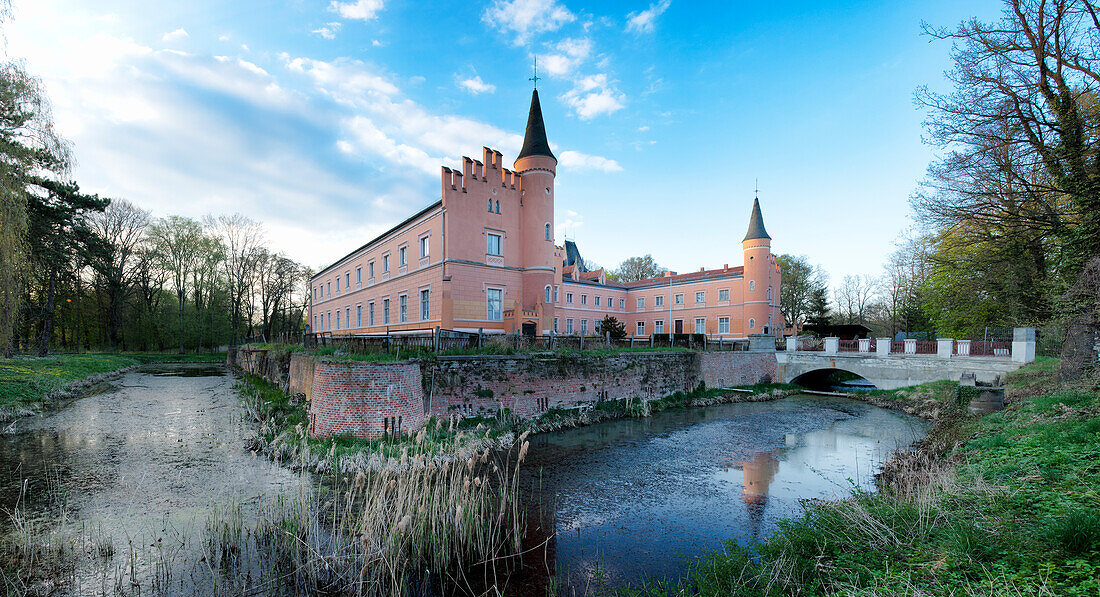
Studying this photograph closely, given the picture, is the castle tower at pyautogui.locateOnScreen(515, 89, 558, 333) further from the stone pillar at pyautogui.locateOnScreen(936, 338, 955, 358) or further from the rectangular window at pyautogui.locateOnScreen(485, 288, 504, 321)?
the stone pillar at pyautogui.locateOnScreen(936, 338, 955, 358)

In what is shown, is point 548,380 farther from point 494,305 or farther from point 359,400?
point 494,305

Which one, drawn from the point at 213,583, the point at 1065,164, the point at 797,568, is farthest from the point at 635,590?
the point at 1065,164

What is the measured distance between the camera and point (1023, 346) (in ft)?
61.5

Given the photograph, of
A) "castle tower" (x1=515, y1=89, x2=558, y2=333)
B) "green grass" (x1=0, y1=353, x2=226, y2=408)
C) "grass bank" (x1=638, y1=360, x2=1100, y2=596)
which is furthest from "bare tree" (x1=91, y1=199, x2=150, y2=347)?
"grass bank" (x1=638, y1=360, x2=1100, y2=596)

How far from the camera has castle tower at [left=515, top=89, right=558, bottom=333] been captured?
2233cm

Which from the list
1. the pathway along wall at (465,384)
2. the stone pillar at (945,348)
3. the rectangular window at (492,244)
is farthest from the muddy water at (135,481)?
the stone pillar at (945,348)

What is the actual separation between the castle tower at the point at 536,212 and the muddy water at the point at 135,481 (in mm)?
13048

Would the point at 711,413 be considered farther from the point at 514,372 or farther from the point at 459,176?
the point at 459,176

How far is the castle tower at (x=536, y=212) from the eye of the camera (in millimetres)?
22328

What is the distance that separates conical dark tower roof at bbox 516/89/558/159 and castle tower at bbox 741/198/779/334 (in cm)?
2441

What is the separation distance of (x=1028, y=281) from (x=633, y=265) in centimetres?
5148

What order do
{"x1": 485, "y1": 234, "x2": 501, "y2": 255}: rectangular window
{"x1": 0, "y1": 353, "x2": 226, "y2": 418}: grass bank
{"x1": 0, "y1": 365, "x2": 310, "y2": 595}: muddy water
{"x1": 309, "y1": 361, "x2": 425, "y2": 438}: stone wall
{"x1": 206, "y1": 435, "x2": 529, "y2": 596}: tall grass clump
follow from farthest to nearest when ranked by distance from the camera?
{"x1": 485, "y1": 234, "x2": 501, "y2": 255}: rectangular window, {"x1": 0, "y1": 353, "x2": 226, "y2": 418}: grass bank, {"x1": 309, "y1": 361, "x2": 425, "y2": 438}: stone wall, {"x1": 0, "y1": 365, "x2": 310, "y2": 595}: muddy water, {"x1": 206, "y1": 435, "x2": 529, "y2": 596}: tall grass clump

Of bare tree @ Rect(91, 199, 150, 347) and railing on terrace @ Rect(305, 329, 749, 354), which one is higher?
bare tree @ Rect(91, 199, 150, 347)

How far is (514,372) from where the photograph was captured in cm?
1504
